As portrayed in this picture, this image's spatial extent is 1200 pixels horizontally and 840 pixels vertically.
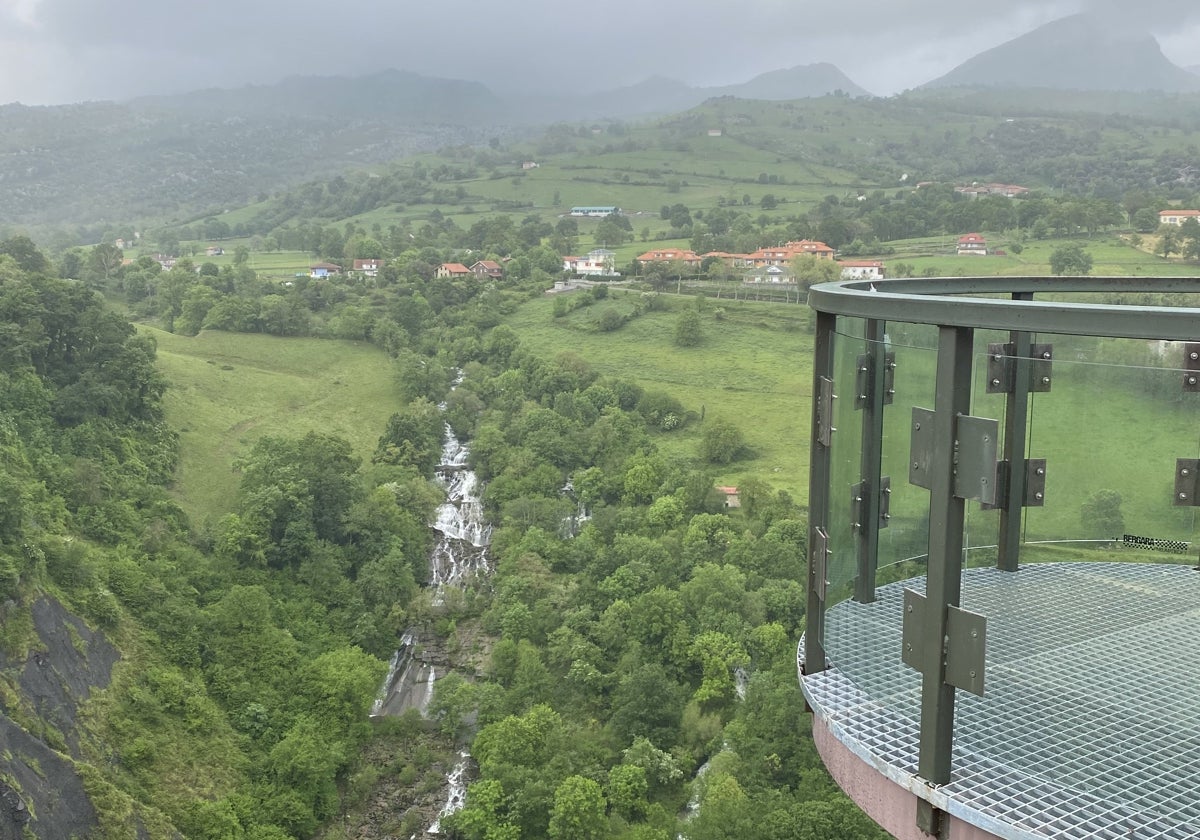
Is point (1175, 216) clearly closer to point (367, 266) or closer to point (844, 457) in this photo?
point (367, 266)

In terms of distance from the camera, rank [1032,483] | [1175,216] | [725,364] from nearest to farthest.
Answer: [1032,483], [725,364], [1175,216]

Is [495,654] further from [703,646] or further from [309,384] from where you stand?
[309,384]

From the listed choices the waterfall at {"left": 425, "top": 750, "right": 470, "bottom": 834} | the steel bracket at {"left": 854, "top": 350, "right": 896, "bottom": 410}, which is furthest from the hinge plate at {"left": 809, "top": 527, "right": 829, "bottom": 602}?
the waterfall at {"left": 425, "top": 750, "right": 470, "bottom": 834}

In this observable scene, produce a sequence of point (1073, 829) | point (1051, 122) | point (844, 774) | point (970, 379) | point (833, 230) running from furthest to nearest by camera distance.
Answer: point (1051, 122) < point (833, 230) < point (844, 774) < point (970, 379) < point (1073, 829)

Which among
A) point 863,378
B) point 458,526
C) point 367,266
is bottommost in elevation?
point 458,526

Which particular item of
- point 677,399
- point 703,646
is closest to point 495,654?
point 703,646

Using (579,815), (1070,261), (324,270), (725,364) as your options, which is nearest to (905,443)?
(579,815)

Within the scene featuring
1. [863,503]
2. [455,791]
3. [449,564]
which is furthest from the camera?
[449,564]
